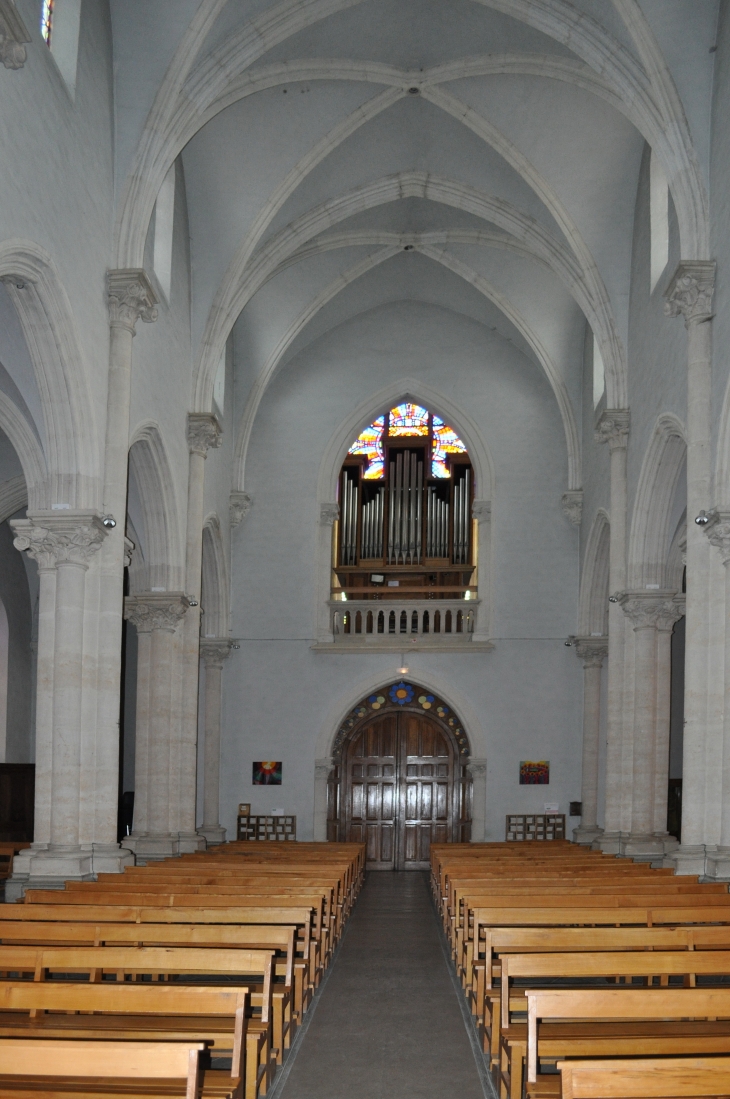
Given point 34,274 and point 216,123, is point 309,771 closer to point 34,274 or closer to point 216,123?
point 216,123

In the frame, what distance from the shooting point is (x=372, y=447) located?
26.5m

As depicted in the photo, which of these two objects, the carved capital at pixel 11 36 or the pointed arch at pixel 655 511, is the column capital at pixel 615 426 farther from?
the carved capital at pixel 11 36

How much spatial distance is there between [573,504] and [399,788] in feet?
22.6

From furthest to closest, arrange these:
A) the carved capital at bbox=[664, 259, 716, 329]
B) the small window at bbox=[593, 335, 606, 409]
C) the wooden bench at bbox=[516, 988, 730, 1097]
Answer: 1. the small window at bbox=[593, 335, 606, 409]
2. the carved capital at bbox=[664, 259, 716, 329]
3. the wooden bench at bbox=[516, 988, 730, 1097]

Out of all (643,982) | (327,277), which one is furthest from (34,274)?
(327,277)

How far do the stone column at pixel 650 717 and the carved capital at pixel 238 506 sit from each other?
9.36 meters

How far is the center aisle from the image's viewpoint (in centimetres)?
746

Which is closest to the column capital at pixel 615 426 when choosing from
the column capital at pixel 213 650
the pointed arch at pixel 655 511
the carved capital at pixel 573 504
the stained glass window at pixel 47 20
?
the pointed arch at pixel 655 511

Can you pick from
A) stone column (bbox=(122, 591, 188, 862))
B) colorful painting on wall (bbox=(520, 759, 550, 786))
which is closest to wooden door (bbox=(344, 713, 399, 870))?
colorful painting on wall (bbox=(520, 759, 550, 786))

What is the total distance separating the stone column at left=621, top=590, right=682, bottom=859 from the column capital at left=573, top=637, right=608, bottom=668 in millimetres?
5501

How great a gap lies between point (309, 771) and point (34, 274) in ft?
48.6

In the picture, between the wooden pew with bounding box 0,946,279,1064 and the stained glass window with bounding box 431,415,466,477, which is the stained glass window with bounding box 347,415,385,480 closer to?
the stained glass window with bounding box 431,415,466,477

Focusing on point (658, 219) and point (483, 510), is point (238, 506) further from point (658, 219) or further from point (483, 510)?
point (658, 219)

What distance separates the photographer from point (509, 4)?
15.5 metres
